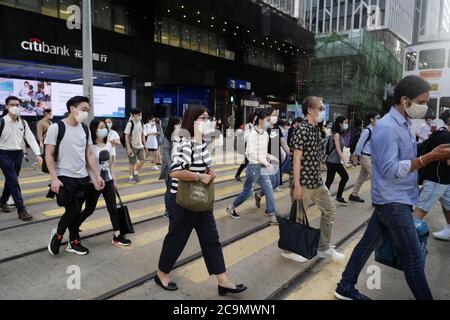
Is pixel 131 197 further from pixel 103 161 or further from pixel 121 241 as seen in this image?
pixel 103 161

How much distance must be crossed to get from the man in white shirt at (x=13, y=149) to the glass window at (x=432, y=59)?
52.2 feet

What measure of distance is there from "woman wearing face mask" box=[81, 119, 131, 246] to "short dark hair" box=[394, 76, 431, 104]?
130 inches

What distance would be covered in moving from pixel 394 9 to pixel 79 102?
6801cm

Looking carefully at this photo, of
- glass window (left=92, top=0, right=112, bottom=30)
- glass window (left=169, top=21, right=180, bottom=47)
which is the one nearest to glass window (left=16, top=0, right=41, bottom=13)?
glass window (left=92, top=0, right=112, bottom=30)

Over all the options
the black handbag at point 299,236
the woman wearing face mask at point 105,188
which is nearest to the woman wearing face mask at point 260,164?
the black handbag at point 299,236

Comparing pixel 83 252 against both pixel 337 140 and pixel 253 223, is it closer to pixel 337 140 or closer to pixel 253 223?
pixel 253 223

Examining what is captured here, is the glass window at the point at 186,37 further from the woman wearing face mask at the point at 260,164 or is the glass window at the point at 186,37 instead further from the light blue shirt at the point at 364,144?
the woman wearing face mask at the point at 260,164

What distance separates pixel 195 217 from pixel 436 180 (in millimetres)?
3457

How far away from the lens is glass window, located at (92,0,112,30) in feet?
61.4

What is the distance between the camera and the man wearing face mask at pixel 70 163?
12.8 feet

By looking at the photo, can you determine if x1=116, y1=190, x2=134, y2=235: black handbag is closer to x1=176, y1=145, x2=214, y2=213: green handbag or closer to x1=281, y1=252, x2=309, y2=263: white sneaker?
x1=176, y1=145, x2=214, y2=213: green handbag

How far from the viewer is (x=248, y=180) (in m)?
5.74

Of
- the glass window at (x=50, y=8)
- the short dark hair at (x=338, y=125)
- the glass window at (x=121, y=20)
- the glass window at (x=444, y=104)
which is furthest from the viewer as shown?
the glass window at (x=121, y=20)
